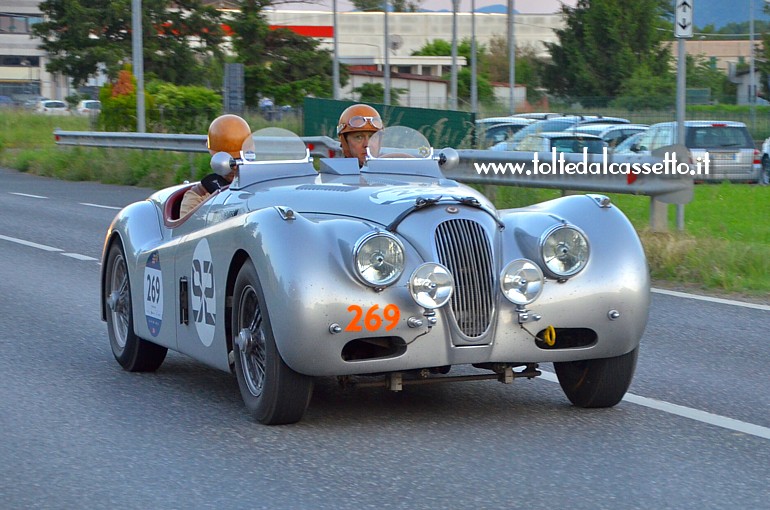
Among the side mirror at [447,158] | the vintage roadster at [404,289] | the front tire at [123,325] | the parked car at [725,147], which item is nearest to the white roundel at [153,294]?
the front tire at [123,325]

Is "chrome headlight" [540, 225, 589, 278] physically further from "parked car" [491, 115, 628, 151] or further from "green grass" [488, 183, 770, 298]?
"parked car" [491, 115, 628, 151]

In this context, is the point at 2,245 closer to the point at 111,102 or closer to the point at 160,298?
the point at 160,298

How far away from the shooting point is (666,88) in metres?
65.6

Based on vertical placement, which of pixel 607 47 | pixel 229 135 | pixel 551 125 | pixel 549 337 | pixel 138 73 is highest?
pixel 607 47

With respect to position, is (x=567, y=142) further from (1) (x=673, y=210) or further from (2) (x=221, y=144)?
(2) (x=221, y=144)

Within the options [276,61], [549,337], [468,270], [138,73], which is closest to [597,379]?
[549,337]

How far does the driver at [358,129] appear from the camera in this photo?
7156mm

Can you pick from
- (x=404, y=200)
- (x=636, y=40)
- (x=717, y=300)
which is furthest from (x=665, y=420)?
(x=636, y=40)

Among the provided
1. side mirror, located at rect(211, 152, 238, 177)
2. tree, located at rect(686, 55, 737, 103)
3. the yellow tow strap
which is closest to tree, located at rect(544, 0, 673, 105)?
tree, located at rect(686, 55, 737, 103)

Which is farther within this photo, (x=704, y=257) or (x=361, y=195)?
(x=704, y=257)

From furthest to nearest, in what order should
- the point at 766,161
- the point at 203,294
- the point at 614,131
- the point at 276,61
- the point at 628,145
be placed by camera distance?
the point at 276,61
the point at 614,131
the point at 766,161
the point at 628,145
the point at 203,294

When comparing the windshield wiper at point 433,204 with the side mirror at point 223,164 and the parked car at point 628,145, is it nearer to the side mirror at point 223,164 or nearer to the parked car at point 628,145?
the side mirror at point 223,164

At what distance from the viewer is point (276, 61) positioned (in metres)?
62.7

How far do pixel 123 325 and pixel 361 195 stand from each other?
7.22 feet
